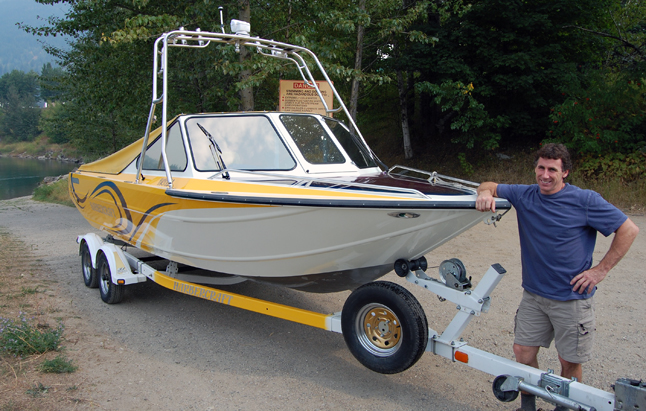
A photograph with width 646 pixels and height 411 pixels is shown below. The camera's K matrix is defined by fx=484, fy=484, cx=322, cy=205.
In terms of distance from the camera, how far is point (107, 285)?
5.49 meters

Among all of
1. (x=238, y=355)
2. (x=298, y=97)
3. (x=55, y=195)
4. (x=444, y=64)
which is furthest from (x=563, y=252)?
(x=55, y=195)

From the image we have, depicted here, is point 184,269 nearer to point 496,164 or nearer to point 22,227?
point 22,227

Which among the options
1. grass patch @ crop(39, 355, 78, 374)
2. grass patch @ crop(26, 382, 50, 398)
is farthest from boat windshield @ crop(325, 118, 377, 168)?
grass patch @ crop(26, 382, 50, 398)

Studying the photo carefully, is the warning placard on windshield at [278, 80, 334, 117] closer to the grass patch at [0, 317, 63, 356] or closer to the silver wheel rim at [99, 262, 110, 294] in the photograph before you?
the silver wheel rim at [99, 262, 110, 294]

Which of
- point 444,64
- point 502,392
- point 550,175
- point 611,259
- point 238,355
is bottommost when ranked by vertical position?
point 238,355

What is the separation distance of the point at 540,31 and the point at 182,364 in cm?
1368

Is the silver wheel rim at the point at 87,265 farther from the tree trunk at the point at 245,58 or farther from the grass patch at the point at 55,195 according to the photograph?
the grass patch at the point at 55,195

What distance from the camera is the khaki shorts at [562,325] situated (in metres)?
2.76

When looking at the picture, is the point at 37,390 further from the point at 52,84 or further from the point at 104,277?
the point at 52,84

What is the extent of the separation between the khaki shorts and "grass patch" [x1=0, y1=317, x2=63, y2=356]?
3.74m

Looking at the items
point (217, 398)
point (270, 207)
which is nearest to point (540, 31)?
point (270, 207)

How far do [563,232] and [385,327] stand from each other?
1351mm

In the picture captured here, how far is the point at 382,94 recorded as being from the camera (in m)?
Answer: 18.8

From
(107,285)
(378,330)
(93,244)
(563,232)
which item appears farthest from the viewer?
Answer: (93,244)
